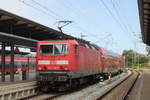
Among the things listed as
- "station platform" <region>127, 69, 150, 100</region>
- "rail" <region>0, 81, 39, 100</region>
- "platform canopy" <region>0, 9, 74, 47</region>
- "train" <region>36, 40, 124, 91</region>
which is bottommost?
"station platform" <region>127, 69, 150, 100</region>

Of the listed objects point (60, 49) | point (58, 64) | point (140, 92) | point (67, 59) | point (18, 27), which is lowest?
point (140, 92)

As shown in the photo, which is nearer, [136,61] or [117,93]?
[117,93]

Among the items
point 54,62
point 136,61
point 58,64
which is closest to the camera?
point 58,64

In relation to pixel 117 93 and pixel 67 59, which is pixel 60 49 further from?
pixel 117 93

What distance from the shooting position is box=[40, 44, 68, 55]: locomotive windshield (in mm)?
18453

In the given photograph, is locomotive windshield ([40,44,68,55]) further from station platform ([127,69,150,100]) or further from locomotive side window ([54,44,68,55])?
station platform ([127,69,150,100])

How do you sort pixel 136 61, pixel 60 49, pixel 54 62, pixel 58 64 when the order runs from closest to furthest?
pixel 58 64 < pixel 54 62 < pixel 60 49 < pixel 136 61

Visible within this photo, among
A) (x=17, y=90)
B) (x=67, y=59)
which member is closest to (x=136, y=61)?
(x=67, y=59)

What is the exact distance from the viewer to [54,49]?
18.7m


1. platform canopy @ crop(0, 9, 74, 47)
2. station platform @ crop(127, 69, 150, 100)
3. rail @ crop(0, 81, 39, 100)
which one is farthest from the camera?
station platform @ crop(127, 69, 150, 100)

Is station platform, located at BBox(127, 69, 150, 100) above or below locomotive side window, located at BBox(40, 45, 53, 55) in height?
below

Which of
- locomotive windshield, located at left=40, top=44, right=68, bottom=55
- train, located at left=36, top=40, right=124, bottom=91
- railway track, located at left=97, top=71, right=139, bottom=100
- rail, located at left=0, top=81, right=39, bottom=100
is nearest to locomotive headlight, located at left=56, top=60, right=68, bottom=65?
train, located at left=36, top=40, right=124, bottom=91

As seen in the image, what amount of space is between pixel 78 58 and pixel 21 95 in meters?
4.80

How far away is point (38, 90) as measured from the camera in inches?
742
